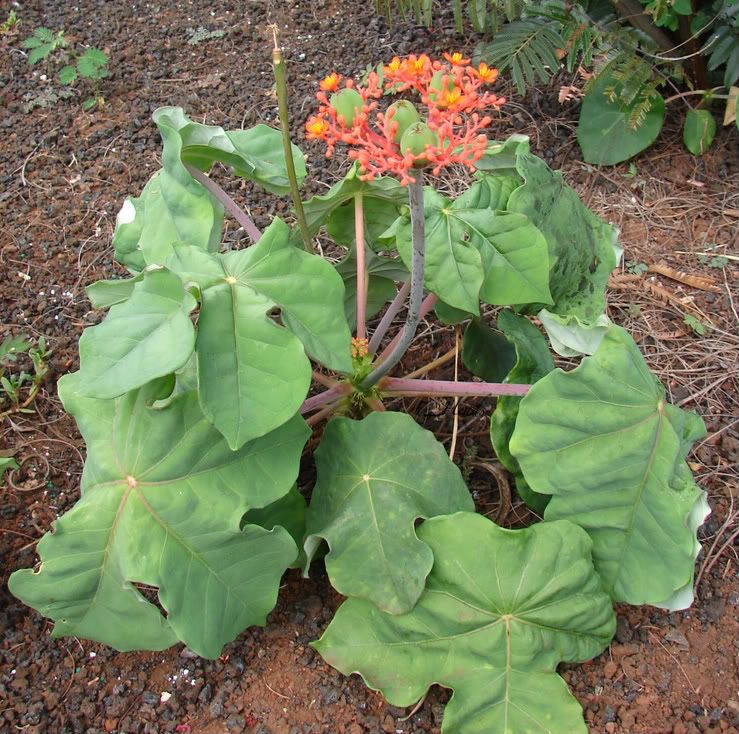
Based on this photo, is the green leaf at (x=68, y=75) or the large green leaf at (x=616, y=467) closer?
the large green leaf at (x=616, y=467)

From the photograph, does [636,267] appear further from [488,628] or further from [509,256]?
A: [488,628]

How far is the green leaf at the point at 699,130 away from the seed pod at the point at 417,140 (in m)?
2.00

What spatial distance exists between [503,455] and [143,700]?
992 mm

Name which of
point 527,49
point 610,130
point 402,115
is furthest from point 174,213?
point 610,130

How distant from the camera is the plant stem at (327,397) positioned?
1.90m

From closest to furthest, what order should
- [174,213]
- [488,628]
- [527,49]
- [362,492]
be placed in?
[488,628] → [362,492] → [174,213] → [527,49]

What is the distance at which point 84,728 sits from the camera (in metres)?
1.72

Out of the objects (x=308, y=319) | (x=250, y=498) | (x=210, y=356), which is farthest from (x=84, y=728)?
(x=308, y=319)

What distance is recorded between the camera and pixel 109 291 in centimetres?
192

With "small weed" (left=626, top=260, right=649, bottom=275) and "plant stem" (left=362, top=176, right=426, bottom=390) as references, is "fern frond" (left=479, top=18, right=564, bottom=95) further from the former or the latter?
"plant stem" (left=362, top=176, right=426, bottom=390)

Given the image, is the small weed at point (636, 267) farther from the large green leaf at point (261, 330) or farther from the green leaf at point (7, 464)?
the green leaf at point (7, 464)

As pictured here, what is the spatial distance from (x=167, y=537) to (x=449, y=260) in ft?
2.84

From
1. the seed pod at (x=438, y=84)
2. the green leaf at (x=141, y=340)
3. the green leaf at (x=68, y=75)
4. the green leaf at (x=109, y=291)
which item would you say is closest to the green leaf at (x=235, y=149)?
the green leaf at (x=109, y=291)

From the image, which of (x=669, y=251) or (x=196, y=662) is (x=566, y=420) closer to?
(x=196, y=662)
